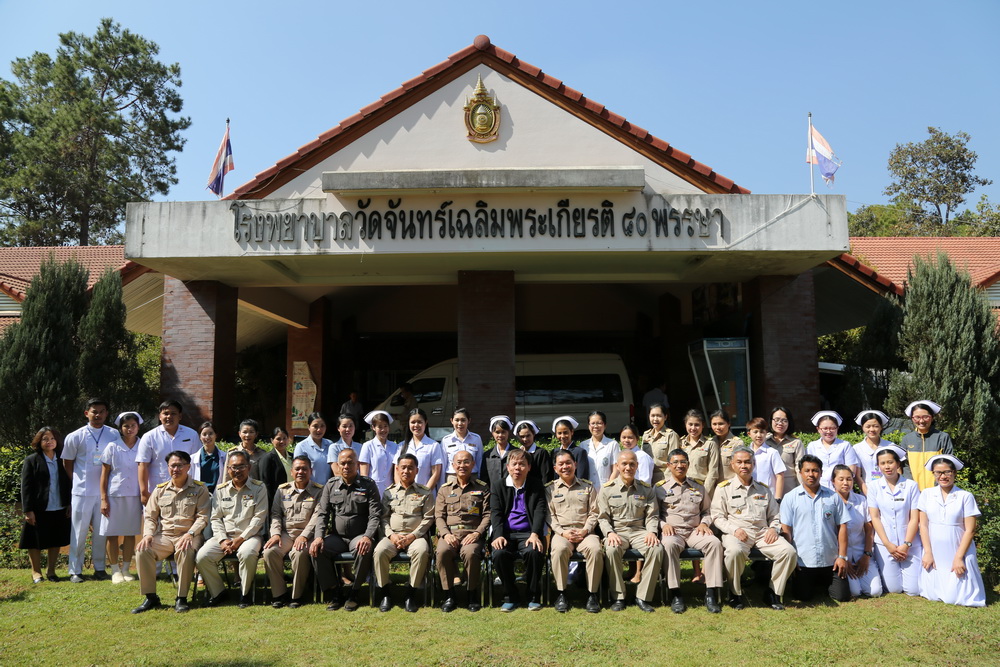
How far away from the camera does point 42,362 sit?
995 centimetres

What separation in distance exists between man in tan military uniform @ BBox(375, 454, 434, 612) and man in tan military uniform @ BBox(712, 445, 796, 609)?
251cm

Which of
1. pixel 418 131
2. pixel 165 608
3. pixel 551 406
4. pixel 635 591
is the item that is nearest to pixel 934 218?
pixel 551 406

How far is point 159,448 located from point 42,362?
330 cm

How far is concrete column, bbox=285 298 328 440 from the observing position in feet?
53.0

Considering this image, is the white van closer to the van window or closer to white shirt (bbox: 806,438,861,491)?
the van window

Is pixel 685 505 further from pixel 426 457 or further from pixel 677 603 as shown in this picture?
pixel 426 457

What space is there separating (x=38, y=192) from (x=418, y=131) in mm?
26336

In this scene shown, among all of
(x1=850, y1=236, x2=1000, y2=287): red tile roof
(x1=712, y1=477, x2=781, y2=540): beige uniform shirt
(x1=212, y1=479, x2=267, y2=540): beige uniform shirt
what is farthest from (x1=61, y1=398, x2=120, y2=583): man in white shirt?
(x1=850, y1=236, x2=1000, y2=287): red tile roof

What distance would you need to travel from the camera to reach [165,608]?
668cm

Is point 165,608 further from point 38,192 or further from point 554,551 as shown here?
point 38,192

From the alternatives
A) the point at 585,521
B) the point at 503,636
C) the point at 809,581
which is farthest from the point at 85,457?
the point at 809,581

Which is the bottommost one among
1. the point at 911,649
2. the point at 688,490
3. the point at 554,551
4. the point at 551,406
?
the point at 911,649

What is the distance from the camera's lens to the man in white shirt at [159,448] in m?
7.65

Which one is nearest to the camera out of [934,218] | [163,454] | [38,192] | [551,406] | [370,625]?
[370,625]
